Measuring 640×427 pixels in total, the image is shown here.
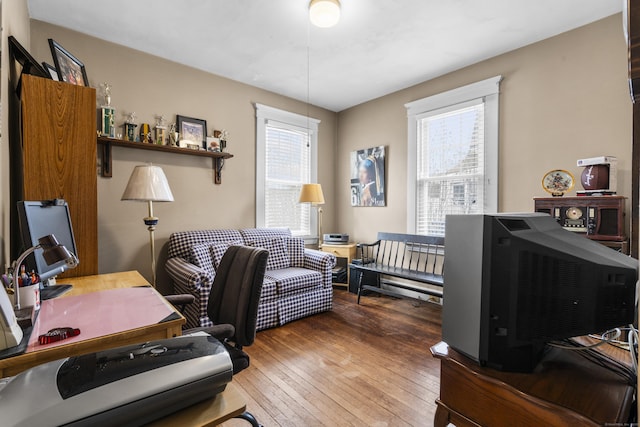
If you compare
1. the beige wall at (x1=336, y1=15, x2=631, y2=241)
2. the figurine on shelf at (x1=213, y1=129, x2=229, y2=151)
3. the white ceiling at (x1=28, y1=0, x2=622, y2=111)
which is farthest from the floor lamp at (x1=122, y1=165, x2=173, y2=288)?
the beige wall at (x1=336, y1=15, x2=631, y2=241)

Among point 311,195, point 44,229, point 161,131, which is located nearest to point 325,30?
point 311,195

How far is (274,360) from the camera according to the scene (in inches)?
94.2

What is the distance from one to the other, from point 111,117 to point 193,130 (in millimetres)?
803

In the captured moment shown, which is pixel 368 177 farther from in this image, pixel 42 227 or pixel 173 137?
pixel 42 227

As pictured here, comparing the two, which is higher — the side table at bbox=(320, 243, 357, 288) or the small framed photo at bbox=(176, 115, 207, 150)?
the small framed photo at bbox=(176, 115, 207, 150)

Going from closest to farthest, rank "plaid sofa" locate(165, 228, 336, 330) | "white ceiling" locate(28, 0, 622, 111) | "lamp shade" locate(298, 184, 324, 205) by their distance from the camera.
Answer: "white ceiling" locate(28, 0, 622, 111) < "plaid sofa" locate(165, 228, 336, 330) < "lamp shade" locate(298, 184, 324, 205)

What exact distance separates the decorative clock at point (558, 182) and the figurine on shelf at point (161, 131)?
379 cm

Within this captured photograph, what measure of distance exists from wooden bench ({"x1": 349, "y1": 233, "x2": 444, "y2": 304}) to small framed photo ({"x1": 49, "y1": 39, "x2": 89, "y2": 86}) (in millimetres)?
3380

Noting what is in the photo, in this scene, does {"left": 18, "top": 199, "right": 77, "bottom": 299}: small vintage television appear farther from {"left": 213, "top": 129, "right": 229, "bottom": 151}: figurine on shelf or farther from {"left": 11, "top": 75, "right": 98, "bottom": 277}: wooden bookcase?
{"left": 213, "top": 129, "right": 229, "bottom": 151}: figurine on shelf

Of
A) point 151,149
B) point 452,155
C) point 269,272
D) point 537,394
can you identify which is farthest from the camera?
point 452,155

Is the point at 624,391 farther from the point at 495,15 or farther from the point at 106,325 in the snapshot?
the point at 495,15

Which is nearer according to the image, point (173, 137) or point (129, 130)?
point (129, 130)

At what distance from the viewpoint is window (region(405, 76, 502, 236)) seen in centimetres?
325

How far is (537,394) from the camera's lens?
783 mm
